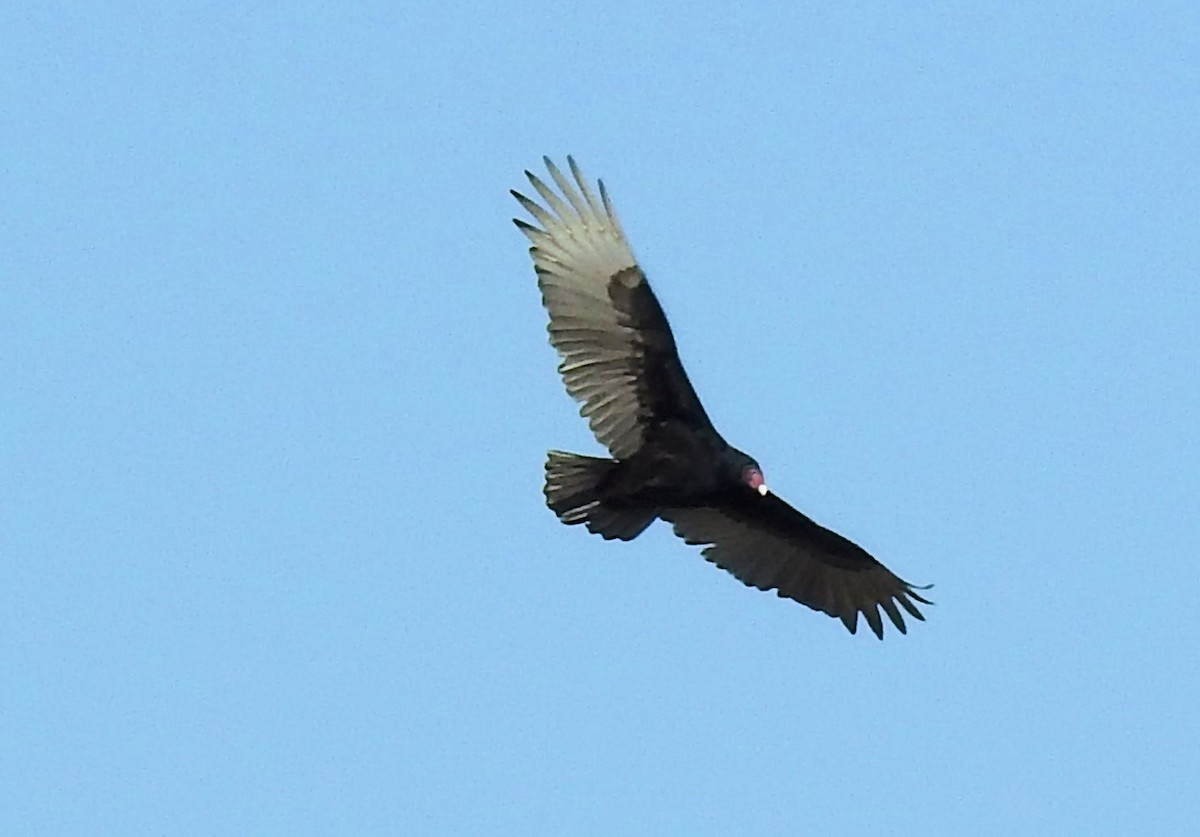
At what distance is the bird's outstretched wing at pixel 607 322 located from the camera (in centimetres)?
1612

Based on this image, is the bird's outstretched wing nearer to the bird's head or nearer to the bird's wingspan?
the bird's head

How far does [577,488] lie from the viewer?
16266mm

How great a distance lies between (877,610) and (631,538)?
71.5 inches

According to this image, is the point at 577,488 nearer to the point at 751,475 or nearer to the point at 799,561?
the point at 751,475

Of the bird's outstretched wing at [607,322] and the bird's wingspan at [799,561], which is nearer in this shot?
the bird's outstretched wing at [607,322]

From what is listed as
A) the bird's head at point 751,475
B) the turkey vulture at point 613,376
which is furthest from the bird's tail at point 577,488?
the bird's head at point 751,475

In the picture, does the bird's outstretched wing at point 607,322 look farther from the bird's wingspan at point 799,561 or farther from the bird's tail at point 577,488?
the bird's wingspan at point 799,561

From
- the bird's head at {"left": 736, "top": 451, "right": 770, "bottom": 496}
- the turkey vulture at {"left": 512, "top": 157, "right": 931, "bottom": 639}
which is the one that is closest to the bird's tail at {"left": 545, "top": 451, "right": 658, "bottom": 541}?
the turkey vulture at {"left": 512, "top": 157, "right": 931, "bottom": 639}

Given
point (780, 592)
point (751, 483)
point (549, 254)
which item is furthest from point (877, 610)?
point (549, 254)

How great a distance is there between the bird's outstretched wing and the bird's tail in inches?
8.2

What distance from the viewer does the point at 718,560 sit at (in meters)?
17.3

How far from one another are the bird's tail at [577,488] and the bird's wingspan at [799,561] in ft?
2.52

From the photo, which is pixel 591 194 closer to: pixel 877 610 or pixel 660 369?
pixel 660 369

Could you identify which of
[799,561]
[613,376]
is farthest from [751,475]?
[799,561]
